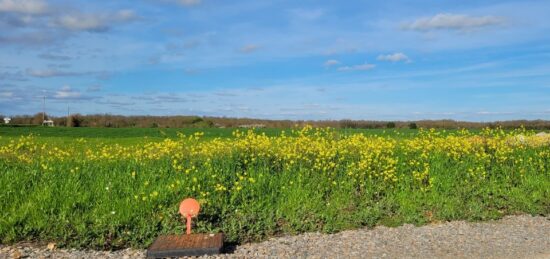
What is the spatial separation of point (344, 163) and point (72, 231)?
629 cm

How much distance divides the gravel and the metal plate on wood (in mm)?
198

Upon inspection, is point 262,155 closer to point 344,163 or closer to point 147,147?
point 344,163

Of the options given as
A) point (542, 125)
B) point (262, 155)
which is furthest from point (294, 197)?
point (542, 125)

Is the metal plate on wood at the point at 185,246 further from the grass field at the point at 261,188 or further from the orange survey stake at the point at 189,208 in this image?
the grass field at the point at 261,188

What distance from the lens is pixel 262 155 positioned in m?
11.9

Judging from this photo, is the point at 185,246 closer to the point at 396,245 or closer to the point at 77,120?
the point at 396,245

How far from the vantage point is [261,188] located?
972 centimetres

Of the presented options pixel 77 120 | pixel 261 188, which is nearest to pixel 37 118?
pixel 77 120

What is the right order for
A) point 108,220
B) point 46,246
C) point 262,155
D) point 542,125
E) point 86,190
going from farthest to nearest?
point 542,125
point 262,155
point 86,190
point 108,220
point 46,246

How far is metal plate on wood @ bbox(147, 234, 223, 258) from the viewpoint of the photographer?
6.66 metres

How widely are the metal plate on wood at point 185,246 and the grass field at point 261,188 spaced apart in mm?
504

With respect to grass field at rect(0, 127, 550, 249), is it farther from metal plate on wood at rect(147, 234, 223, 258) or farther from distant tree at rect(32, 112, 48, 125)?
distant tree at rect(32, 112, 48, 125)

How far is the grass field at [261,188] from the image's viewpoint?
791 centimetres

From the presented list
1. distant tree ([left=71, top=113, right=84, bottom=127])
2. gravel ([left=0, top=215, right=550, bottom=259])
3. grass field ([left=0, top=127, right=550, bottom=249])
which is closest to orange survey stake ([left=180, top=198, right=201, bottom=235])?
grass field ([left=0, top=127, right=550, bottom=249])
